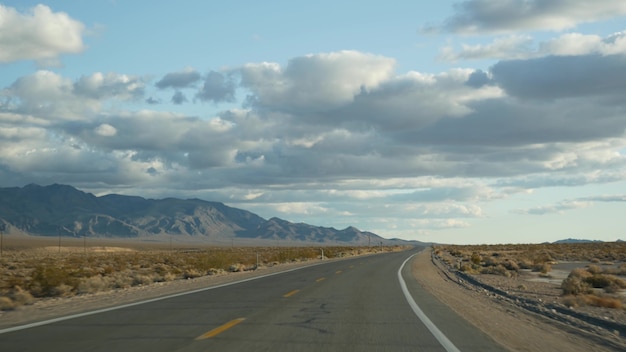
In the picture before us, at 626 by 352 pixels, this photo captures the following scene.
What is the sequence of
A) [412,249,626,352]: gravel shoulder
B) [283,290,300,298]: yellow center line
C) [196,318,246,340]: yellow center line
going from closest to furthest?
[196,318,246,340]: yellow center line
[412,249,626,352]: gravel shoulder
[283,290,300,298]: yellow center line

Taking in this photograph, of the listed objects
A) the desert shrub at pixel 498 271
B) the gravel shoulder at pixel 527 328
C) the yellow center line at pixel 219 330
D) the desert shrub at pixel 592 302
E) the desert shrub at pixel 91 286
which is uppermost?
the desert shrub at pixel 498 271

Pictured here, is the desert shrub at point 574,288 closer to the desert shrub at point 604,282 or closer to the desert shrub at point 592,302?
the desert shrub at point 592,302

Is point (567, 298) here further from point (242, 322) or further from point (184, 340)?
point (184, 340)

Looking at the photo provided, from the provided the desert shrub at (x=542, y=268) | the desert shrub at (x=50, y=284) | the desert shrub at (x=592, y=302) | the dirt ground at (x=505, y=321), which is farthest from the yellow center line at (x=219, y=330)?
the desert shrub at (x=542, y=268)

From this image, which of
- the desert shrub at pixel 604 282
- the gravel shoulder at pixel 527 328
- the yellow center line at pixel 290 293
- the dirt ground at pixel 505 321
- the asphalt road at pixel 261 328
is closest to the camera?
the asphalt road at pixel 261 328

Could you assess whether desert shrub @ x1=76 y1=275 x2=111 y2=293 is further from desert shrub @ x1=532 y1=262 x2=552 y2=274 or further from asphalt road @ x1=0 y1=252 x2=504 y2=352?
desert shrub @ x1=532 y1=262 x2=552 y2=274

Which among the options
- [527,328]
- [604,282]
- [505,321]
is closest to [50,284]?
[505,321]

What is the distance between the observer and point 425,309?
55.1 ft

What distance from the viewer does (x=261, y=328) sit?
Result: 12.8 meters

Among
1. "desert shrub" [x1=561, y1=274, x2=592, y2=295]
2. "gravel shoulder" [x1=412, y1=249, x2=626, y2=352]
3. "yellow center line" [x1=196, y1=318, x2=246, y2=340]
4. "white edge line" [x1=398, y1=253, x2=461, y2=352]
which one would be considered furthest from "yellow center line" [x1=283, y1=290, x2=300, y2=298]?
"desert shrub" [x1=561, y1=274, x2=592, y2=295]

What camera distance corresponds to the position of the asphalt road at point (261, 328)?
1081cm

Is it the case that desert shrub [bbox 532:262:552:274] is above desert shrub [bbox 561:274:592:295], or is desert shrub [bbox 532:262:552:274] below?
above

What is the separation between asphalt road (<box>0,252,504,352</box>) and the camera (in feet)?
35.5

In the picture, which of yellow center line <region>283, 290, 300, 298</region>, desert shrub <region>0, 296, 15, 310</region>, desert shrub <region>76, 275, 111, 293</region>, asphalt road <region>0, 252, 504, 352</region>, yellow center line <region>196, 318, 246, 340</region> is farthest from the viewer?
desert shrub <region>76, 275, 111, 293</region>
